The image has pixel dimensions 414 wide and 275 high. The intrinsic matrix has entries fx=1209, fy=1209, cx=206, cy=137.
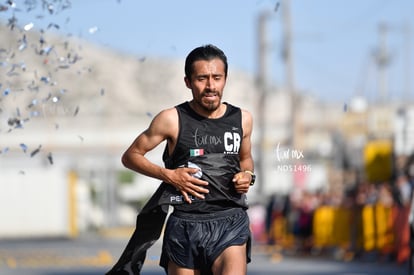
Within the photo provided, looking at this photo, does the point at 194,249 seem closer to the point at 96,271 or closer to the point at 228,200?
the point at 228,200

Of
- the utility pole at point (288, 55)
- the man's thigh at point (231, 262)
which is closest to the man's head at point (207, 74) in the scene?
the man's thigh at point (231, 262)

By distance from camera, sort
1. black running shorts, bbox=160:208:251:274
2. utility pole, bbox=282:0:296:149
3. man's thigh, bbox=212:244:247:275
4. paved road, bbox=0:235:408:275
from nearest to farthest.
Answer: man's thigh, bbox=212:244:247:275 < black running shorts, bbox=160:208:251:274 < paved road, bbox=0:235:408:275 < utility pole, bbox=282:0:296:149

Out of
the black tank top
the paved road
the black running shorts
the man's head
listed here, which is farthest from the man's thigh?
the paved road

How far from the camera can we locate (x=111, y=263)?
23578 mm

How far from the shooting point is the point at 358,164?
28.9 meters

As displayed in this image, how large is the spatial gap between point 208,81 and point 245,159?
65cm

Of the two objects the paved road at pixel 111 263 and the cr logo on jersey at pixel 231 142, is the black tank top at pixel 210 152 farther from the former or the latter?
the paved road at pixel 111 263

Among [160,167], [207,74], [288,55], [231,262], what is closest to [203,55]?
[207,74]

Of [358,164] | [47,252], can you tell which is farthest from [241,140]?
[47,252]

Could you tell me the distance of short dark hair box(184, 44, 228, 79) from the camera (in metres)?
7.43

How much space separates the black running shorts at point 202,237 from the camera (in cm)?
749

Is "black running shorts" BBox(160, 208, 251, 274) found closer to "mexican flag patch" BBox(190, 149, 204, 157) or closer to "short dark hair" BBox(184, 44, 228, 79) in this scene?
"mexican flag patch" BBox(190, 149, 204, 157)

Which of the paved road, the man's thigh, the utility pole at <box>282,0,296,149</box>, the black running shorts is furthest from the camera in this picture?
the utility pole at <box>282,0,296,149</box>

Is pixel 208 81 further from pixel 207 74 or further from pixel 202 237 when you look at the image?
pixel 202 237
